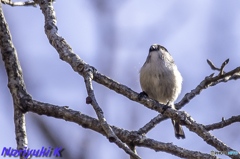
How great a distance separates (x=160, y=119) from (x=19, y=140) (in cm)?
198

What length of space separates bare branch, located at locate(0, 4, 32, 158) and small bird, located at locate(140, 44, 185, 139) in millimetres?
2032

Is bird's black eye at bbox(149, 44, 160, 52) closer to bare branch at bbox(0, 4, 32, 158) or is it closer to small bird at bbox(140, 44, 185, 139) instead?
small bird at bbox(140, 44, 185, 139)

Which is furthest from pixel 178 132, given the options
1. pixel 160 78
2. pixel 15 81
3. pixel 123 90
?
pixel 15 81

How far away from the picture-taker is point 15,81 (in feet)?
9.66

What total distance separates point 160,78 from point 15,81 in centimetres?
230

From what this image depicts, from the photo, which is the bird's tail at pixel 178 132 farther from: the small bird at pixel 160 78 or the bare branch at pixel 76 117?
the bare branch at pixel 76 117

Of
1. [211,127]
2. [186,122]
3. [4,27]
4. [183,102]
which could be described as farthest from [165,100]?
[4,27]

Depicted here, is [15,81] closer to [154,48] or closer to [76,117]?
[76,117]

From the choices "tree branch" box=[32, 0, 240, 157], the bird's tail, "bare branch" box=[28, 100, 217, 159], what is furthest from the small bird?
"bare branch" box=[28, 100, 217, 159]

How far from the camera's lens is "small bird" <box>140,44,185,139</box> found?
4.63 m

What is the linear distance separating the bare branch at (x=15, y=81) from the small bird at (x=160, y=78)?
2.03m

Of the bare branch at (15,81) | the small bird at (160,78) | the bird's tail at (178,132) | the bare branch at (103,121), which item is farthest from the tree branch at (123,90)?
the bird's tail at (178,132)

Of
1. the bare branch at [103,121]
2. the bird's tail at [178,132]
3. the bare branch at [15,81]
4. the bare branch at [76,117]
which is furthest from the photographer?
the bird's tail at [178,132]

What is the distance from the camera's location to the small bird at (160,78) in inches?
182
